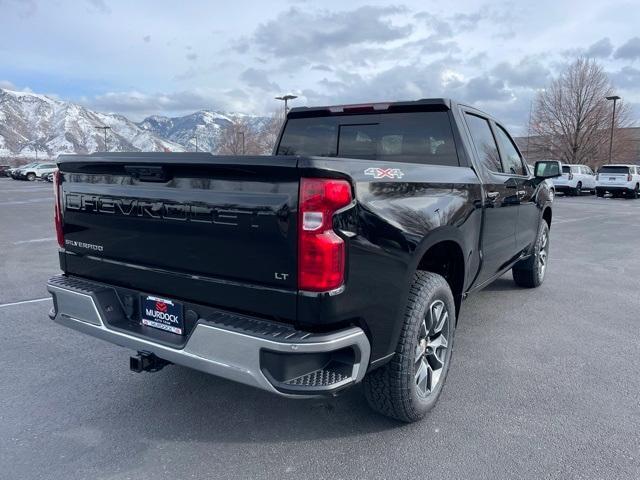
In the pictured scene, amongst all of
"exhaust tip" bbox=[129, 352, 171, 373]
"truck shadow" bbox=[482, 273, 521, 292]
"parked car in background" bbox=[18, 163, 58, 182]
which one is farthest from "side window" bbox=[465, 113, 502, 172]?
"parked car in background" bbox=[18, 163, 58, 182]

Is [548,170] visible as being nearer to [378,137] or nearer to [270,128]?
[378,137]

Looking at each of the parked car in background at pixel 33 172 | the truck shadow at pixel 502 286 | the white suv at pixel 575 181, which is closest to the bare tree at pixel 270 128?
the parked car in background at pixel 33 172

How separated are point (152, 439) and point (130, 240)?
3.63 ft

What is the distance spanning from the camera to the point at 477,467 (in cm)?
252

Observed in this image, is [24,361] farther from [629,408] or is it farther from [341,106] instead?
[629,408]

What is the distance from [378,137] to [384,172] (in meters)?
1.60

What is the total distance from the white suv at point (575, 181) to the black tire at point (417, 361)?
2644 centimetres

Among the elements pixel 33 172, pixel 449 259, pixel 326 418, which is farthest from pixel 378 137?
pixel 33 172

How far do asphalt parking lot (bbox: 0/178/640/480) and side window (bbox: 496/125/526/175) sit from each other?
149cm

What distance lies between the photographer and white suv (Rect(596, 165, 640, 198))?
85.0 ft

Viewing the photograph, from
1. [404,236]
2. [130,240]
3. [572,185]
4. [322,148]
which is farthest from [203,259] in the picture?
[572,185]

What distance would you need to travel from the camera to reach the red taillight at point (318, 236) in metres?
2.16

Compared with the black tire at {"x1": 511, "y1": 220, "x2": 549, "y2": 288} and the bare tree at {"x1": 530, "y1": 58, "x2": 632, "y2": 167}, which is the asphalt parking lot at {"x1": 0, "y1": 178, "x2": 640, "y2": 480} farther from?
the bare tree at {"x1": 530, "y1": 58, "x2": 632, "y2": 167}

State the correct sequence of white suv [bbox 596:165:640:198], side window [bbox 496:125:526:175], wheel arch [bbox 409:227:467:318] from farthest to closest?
white suv [bbox 596:165:640:198] → side window [bbox 496:125:526:175] → wheel arch [bbox 409:227:467:318]
